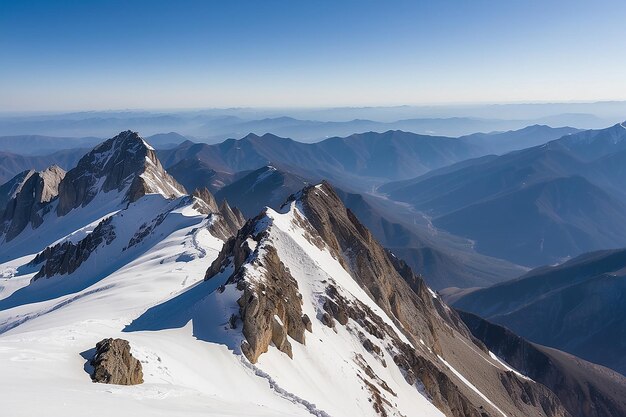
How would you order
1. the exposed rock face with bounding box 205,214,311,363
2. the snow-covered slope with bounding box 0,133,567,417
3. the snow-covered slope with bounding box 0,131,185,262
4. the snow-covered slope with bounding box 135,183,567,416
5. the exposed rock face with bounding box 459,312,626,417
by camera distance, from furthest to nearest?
the snow-covered slope with bounding box 0,131,185,262 → the exposed rock face with bounding box 459,312,626,417 → the snow-covered slope with bounding box 135,183,567,416 → the exposed rock face with bounding box 205,214,311,363 → the snow-covered slope with bounding box 0,133,567,417

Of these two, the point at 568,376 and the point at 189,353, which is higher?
the point at 189,353

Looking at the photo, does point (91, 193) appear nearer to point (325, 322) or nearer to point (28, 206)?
point (28, 206)

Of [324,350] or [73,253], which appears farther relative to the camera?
[73,253]

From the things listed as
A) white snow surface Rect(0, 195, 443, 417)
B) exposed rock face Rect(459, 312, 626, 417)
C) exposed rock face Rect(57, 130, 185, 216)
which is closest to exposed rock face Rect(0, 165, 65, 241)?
exposed rock face Rect(57, 130, 185, 216)

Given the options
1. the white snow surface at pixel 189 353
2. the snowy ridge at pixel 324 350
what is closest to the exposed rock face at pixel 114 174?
the white snow surface at pixel 189 353

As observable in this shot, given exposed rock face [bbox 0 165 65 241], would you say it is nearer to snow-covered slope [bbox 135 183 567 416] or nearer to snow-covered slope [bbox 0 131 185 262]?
snow-covered slope [bbox 0 131 185 262]

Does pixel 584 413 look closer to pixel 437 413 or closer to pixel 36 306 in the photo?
pixel 437 413

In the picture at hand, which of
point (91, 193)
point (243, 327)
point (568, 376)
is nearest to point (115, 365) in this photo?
point (243, 327)

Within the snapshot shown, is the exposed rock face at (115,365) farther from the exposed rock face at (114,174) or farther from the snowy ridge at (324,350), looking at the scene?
the exposed rock face at (114,174)
